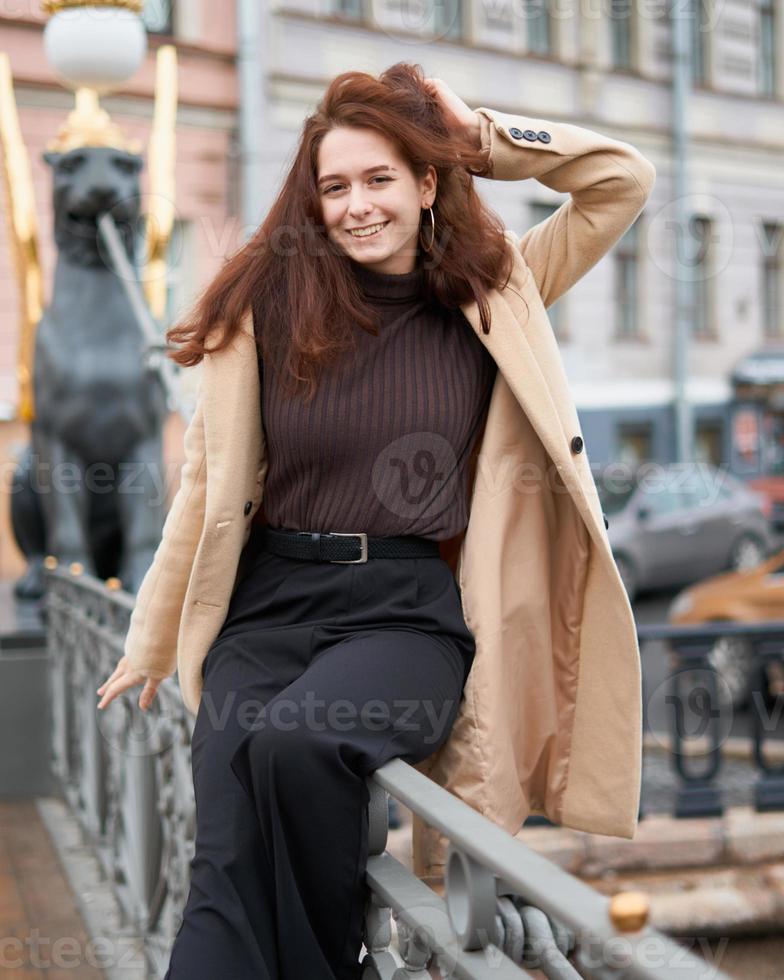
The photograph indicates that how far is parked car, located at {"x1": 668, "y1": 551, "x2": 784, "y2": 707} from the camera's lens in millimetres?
7406

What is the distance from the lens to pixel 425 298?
216cm

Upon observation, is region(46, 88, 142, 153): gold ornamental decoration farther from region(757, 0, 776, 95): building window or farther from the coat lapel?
region(757, 0, 776, 95): building window

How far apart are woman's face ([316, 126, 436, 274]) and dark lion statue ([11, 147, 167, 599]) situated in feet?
8.86

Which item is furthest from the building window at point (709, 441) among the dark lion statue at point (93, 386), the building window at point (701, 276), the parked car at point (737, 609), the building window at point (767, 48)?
the dark lion statue at point (93, 386)

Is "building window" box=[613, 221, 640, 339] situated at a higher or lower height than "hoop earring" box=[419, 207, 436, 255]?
higher

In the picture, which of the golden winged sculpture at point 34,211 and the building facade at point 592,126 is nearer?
the golden winged sculpture at point 34,211

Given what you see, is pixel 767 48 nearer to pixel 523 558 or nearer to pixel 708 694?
pixel 708 694

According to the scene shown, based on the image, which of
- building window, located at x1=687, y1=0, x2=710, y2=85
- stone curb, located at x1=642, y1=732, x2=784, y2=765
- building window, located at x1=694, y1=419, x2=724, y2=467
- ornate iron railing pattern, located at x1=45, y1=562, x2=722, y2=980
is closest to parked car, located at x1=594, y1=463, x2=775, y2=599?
stone curb, located at x1=642, y1=732, x2=784, y2=765

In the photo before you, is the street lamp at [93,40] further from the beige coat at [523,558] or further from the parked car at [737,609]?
the parked car at [737,609]

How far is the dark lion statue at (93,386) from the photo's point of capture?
475cm

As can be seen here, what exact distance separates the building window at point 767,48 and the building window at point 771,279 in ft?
6.88

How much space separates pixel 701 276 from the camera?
63.5 ft

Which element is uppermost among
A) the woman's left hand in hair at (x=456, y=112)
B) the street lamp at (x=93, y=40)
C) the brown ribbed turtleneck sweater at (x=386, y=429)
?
the street lamp at (x=93, y=40)

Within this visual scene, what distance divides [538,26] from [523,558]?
1702cm
